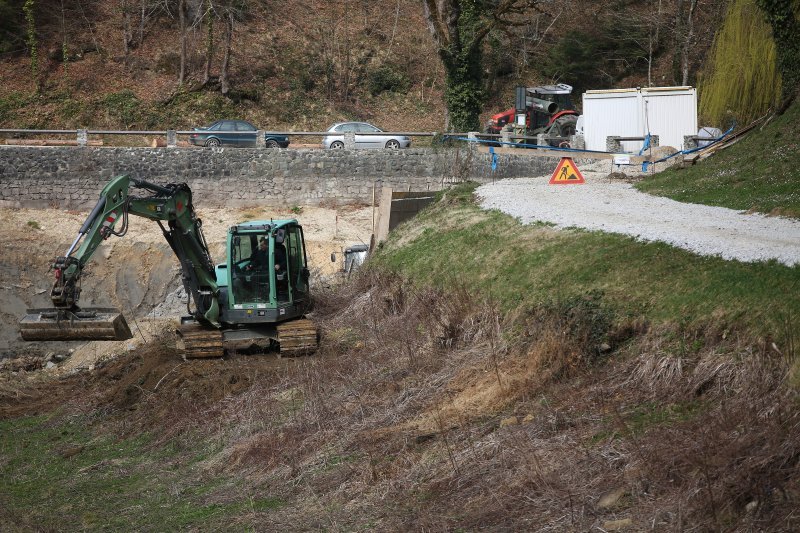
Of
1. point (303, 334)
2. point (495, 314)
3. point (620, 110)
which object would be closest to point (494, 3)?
point (620, 110)

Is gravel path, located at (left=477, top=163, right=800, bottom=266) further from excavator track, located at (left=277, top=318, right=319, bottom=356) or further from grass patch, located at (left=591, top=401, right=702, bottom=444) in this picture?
excavator track, located at (left=277, top=318, right=319, bottom=356)

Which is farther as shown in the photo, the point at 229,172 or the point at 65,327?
the point at 229,172

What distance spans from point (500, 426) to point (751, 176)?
496 inches

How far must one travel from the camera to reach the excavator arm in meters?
14.8

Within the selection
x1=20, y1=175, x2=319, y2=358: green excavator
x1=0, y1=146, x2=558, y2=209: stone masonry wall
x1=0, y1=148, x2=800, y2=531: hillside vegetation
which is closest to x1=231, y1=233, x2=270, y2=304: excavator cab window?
x1=20, y1=175, x2=319, y2=358: green excavator

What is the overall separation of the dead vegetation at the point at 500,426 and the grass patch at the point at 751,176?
6.05 meters

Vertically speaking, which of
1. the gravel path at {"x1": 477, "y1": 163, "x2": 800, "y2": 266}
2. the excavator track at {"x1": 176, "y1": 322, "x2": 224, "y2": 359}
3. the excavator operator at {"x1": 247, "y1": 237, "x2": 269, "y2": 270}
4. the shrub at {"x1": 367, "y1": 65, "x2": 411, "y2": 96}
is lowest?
the excavator track at {"x1": 176, "y1": 322, "x2": 224, "y2": 359}

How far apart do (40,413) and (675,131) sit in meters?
24.5

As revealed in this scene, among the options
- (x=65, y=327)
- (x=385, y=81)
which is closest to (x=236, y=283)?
(x=65, y=327)

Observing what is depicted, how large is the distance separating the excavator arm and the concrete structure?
2034 cm

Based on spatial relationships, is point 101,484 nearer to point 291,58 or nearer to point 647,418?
point 647,418

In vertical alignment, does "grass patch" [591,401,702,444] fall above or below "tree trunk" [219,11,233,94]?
below

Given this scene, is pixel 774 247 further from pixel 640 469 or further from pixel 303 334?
pixel 303 334

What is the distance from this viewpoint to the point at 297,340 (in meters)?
17.7
